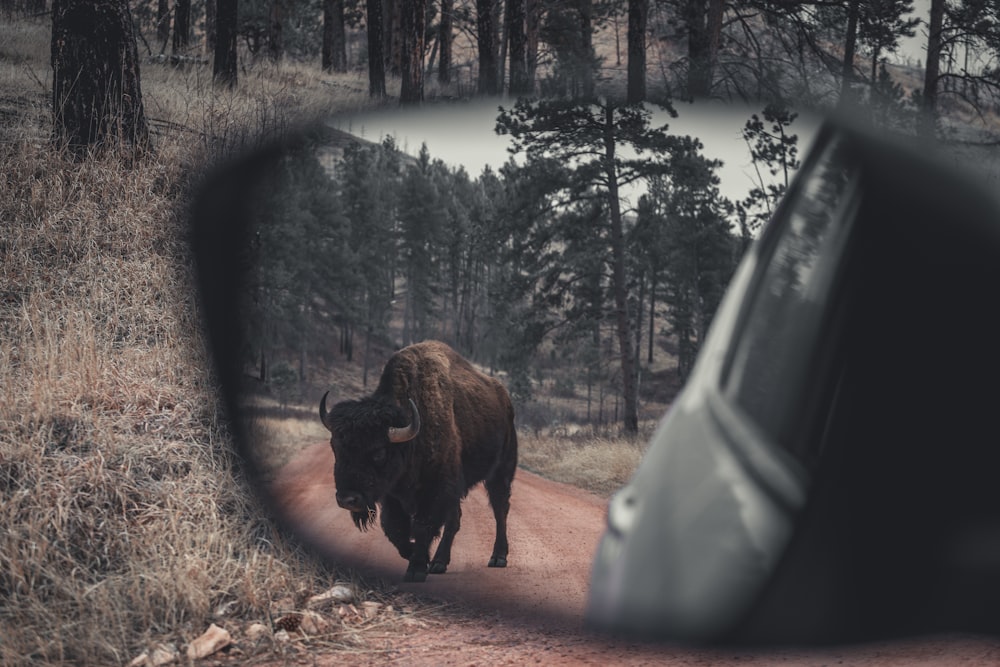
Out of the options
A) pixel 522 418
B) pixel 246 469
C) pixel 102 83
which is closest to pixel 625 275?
pixel 522 418

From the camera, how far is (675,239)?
5.20 ft

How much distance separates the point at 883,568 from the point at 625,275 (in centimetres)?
80

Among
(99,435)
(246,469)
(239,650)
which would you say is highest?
(246,469)

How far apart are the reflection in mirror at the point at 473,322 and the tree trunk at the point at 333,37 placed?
27028 millimetres

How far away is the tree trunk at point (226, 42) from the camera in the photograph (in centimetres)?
1675

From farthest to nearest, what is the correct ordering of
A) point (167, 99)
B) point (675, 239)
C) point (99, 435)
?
point (167, 99)
point (99, 435)
point (675, 239)

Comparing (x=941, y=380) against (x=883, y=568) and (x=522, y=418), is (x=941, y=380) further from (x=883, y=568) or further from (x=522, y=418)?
(x=522, y=418)

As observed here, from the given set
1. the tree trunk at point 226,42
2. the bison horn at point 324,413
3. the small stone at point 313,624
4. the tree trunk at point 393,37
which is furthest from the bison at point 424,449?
the tree trunk at point 393,37

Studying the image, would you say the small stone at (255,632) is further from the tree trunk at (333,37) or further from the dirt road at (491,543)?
the tree trunk at (333,37)

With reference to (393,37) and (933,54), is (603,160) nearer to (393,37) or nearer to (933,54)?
(933,54)

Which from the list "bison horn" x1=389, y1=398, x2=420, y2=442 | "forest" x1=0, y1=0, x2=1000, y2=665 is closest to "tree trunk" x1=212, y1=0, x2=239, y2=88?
"forest" x1=0, y1=0, x2=1000, y2=665

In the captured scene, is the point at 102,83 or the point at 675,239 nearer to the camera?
the point at 675,239

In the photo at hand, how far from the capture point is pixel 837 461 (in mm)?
971

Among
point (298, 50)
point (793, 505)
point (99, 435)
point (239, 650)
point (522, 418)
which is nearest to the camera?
point (793, 505)
